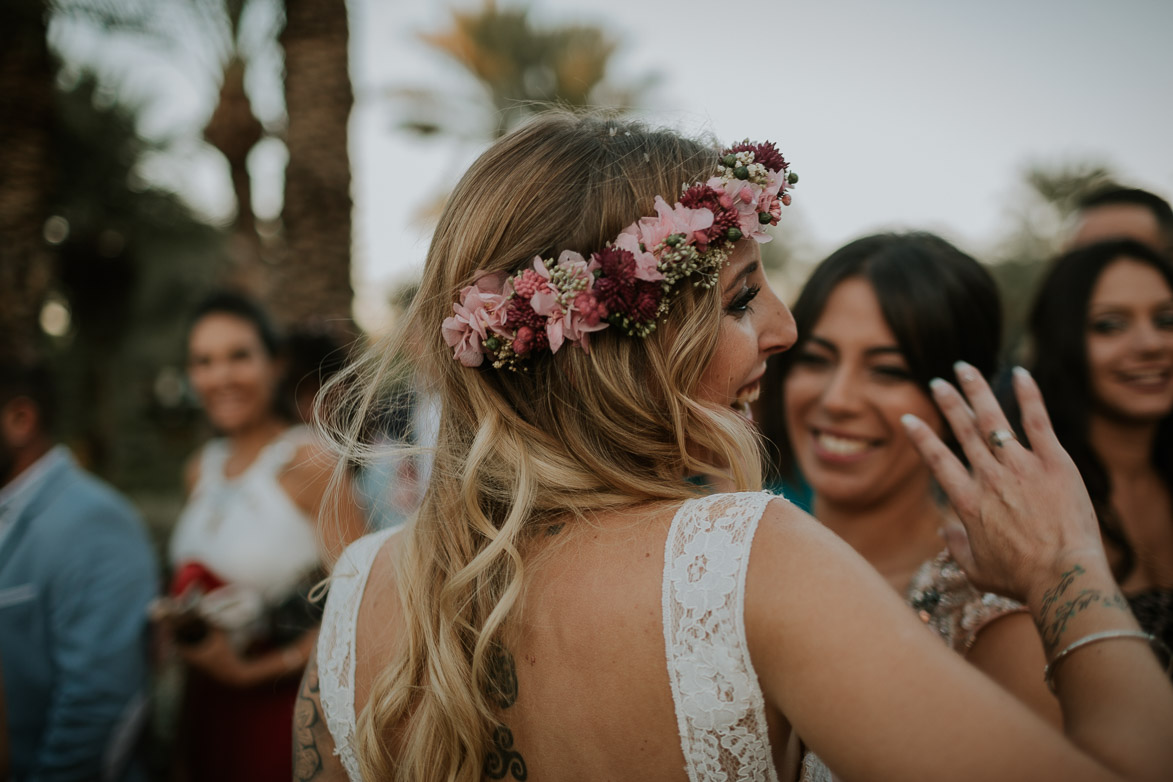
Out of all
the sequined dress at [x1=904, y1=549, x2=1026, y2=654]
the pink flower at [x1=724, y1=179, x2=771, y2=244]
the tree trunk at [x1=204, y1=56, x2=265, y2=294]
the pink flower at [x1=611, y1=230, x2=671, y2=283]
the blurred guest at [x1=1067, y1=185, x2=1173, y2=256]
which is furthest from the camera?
the tree trunk at [x1=204, y1=56, x2=265, y2=294]

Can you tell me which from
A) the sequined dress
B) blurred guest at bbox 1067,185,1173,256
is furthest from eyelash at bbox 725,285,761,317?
blurred guest at bbox 1067,185,1173,256

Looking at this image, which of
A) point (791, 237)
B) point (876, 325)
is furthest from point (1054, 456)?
point (791, 237)

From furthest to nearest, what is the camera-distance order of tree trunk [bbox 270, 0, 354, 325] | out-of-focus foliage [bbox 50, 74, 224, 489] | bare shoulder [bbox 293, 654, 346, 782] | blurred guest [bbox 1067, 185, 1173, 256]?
out-of-focus foliage [bbox 50, 74, 224, 489] → tree trunk [bbox 270, 0, 354, 325] → blurred guest [bbox 1067, 185, 1173, 256] → bare shoulder [bbox 293, 654, 346, 782]

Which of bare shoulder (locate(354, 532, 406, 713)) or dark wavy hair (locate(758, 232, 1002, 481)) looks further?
dark wavy hair (locate(758, 232, 1002, 481))

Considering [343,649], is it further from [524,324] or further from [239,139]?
[239,139]

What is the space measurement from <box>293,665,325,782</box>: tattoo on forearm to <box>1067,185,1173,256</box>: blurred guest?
4.34 metres

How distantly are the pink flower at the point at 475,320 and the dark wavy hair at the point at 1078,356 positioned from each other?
2.51m

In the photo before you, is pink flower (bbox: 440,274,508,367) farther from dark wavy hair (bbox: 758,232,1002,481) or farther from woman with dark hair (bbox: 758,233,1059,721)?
woman with dark hair (bbox: 758,233,1059,721)

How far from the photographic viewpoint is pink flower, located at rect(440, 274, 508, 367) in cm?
147

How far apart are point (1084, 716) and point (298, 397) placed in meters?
4.04

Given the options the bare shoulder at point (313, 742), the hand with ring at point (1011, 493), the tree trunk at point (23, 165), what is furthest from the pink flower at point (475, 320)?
the tree trunk at point (23, 165)

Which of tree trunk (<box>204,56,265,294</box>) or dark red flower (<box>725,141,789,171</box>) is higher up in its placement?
tree trunk (<box>204,56,265,294</box>)

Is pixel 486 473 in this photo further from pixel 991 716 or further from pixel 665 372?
pixel 991 716

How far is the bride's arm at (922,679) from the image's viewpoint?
1.03 meters
